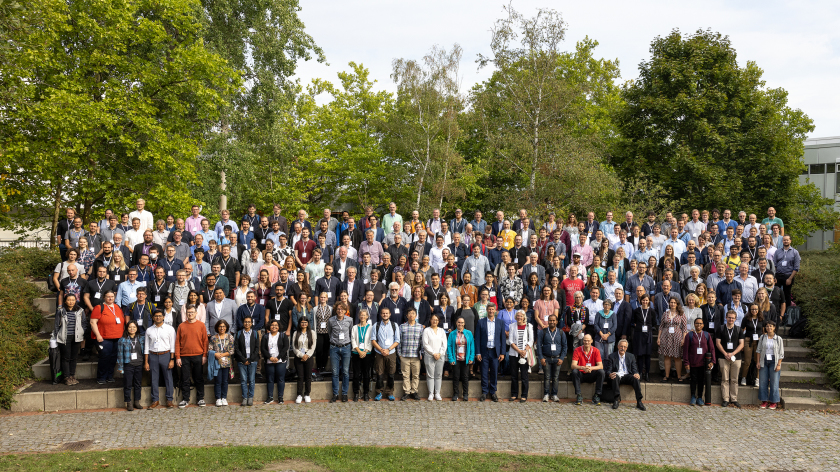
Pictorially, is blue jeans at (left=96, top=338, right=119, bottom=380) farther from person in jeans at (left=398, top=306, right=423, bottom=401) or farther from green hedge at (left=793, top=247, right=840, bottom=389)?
green hedge at (left=793, top=247, right=840, bottom=389)

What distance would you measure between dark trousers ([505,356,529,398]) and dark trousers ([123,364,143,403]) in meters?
6.95

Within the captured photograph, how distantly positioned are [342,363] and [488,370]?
2891mm

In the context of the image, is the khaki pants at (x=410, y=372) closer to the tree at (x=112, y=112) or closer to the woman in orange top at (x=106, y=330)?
the woman in orange top at (x=106, y=330)

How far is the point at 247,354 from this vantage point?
408 inches

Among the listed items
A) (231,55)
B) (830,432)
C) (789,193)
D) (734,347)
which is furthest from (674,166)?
(231,55)

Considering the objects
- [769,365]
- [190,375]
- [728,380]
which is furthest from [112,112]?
[769,365]

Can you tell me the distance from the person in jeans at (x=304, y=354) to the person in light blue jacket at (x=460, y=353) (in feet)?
8.67

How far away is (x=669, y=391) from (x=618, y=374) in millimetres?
1261

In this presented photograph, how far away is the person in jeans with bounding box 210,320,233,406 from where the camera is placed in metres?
10.3

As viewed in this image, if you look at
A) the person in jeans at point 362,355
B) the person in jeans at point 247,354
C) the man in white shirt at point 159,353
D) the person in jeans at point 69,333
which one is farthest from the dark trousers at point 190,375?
the person in jeans at point 362,355

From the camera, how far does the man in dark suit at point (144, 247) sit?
11836 millimetres

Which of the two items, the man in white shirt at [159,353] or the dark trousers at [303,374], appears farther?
the dark trousers at [303,374]

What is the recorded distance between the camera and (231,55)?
24.3 meters

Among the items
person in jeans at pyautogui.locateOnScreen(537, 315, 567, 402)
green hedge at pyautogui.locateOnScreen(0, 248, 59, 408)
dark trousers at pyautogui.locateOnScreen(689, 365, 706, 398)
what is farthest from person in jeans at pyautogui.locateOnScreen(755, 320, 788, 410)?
green hedge at pyautogui.locateOnScreen(0, 248, 59, 408)
